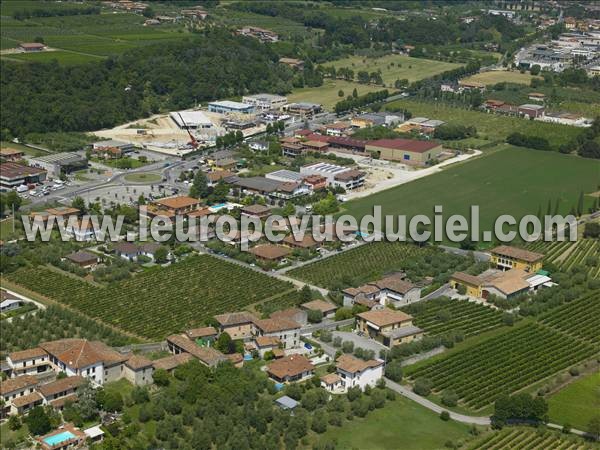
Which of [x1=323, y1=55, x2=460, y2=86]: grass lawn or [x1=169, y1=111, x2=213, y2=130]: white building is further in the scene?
[x1=323, y1=55, x2=460, y2=86]: grass lawn

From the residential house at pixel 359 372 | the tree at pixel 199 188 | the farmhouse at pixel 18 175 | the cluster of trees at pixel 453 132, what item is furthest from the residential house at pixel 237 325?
the cluster of trees at pixel 453 132

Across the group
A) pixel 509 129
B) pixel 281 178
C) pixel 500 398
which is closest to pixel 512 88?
pixel 509 129

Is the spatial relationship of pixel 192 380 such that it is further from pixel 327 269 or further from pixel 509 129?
pixel 509 129

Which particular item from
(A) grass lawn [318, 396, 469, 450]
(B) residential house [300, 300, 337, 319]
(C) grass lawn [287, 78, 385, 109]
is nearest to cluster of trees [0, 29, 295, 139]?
(C) grass lawn [287, 78, 385, 109]

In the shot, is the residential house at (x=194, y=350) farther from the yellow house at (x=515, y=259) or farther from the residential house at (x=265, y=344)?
the yellow house at (x=515, y=259)

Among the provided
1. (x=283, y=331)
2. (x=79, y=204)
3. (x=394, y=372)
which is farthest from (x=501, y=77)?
(x=394, y=372)

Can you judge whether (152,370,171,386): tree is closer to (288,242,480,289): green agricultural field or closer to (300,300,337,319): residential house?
(300,300,337,319): residential house
